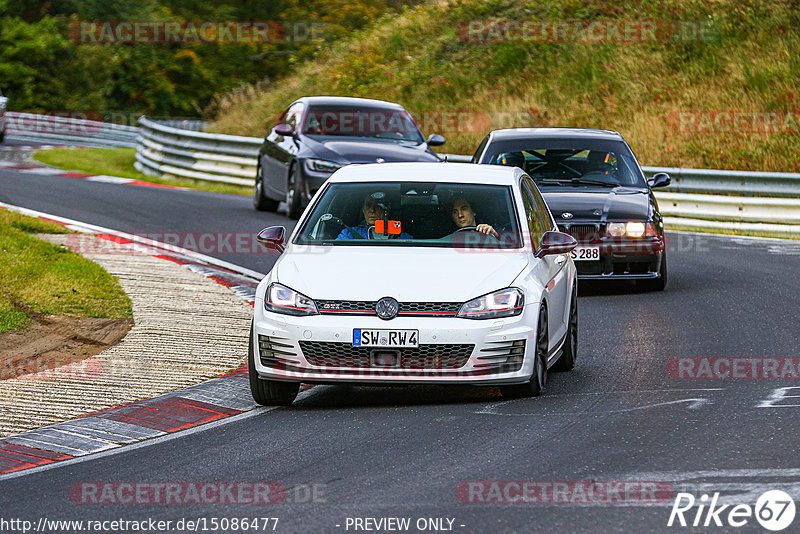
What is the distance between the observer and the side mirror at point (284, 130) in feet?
66.6

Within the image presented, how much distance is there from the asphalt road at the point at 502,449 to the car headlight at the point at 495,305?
1.96 ft

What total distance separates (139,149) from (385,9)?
2545 cm

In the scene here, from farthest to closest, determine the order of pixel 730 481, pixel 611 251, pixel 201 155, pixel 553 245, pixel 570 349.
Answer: pixel 201 155
pixel 611 251
pixel 570 349
pixel 553 245
pixel 730 481

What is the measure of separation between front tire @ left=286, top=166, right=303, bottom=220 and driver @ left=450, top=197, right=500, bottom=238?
9679 mm

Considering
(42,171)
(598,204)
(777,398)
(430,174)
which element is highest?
(430,174)

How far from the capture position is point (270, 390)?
9.10 meters

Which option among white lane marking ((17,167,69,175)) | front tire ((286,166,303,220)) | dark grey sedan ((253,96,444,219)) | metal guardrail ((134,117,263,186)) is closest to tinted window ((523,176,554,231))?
dark grey sedan ((253,96,444,219))

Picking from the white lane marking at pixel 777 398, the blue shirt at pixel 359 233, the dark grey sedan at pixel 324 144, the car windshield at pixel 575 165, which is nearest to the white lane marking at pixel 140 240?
the dark grey sedan at pixel 324 144

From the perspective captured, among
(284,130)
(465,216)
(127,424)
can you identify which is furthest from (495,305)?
(284,130)

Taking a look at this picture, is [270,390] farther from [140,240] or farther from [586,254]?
[140,240]

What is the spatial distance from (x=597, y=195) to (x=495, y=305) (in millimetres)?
5961

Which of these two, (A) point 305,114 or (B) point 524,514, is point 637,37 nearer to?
(A) point 305,114

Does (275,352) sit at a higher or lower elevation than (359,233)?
lower

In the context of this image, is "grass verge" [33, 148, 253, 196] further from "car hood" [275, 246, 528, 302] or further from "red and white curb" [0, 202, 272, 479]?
"car hood" [275, 246, 528, 302]
